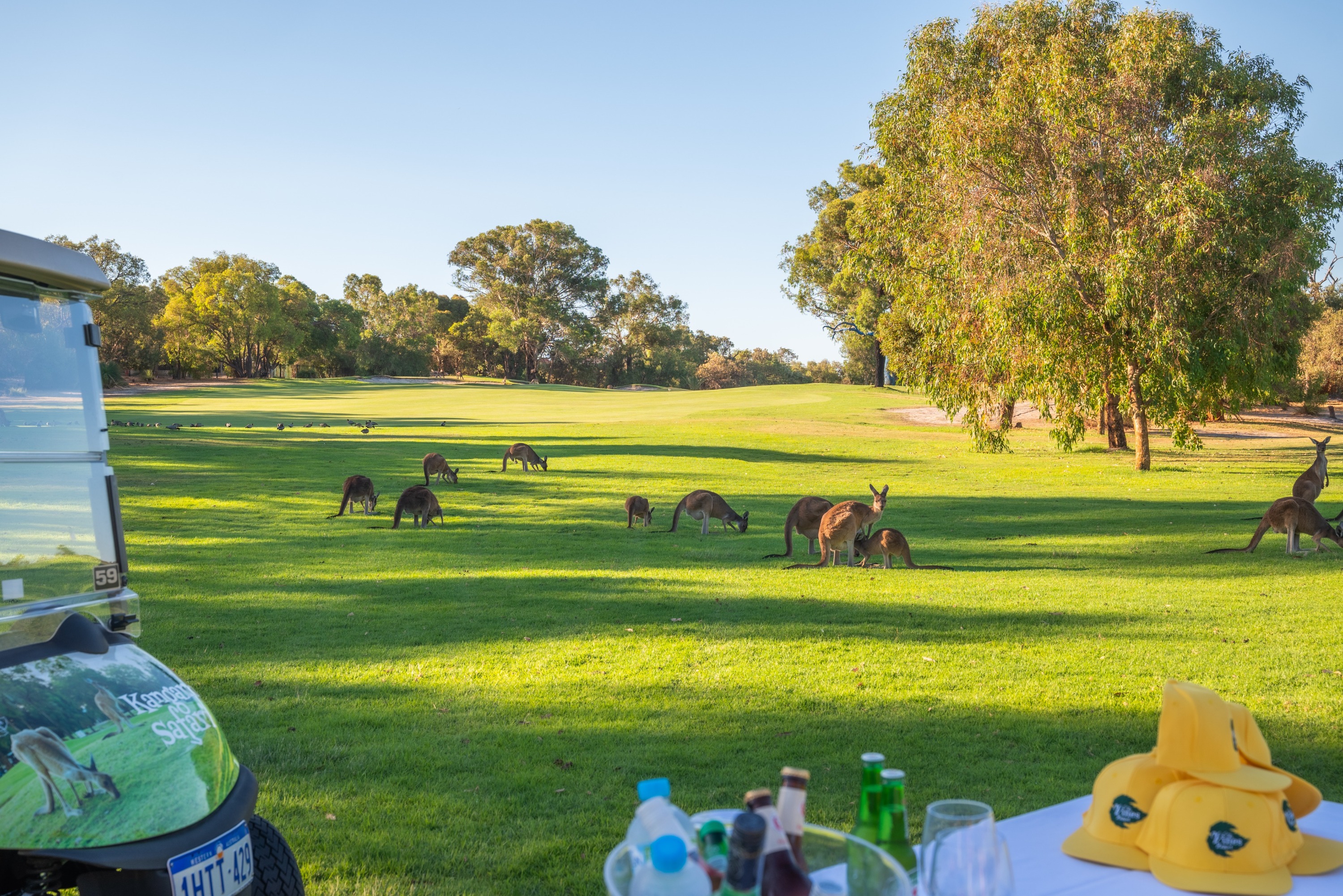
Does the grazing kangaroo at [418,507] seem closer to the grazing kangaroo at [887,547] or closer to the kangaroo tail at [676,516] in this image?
the kangaroo tail at [676,516]

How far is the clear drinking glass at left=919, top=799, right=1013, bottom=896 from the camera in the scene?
6.76ft

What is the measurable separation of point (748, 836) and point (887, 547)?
10104 millimetres

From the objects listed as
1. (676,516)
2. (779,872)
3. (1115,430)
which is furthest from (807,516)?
(1115,430)

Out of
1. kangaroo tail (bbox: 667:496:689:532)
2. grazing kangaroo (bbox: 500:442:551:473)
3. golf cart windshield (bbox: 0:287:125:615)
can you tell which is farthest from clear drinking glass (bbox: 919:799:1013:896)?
grazing kangaroo (bbox: 500:442:551:473)

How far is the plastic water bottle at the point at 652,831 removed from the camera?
1729mm

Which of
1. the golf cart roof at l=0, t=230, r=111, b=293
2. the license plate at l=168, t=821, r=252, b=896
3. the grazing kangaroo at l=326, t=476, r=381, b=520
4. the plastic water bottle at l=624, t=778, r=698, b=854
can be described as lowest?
the grazing kangaroo at l=326, t=476, r=381, b=520

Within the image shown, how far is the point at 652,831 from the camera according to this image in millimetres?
1740

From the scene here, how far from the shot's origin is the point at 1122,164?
822 inches

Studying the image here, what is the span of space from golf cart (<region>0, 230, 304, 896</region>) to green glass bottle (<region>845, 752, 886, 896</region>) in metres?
1.74

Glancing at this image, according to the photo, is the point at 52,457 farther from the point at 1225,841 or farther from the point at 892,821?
the point at 1225,841

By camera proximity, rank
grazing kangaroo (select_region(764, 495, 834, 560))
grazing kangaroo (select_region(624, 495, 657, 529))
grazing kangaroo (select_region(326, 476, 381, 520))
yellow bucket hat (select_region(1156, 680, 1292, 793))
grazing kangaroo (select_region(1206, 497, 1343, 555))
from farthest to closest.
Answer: grazing kangaroo (select_region(326, 476, 381, 520))
grazing kangaroo (select_region(624, 495, 657, 529))
grazing kangaroo (select_region(764, 495, 834, 560))
grazing kangaroo (select_region(1206, 497, 1343, 555))
yellow bucket hat (select_region(1156, 680, 1292, 793))

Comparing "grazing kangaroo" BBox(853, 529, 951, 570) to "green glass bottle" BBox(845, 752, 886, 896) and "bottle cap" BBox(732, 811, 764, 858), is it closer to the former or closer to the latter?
"green glass bottle" BBox(845, 752, 886, 896)

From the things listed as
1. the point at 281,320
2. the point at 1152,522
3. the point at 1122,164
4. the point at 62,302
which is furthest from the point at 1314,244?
the point at 281,320

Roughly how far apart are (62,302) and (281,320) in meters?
77.3
